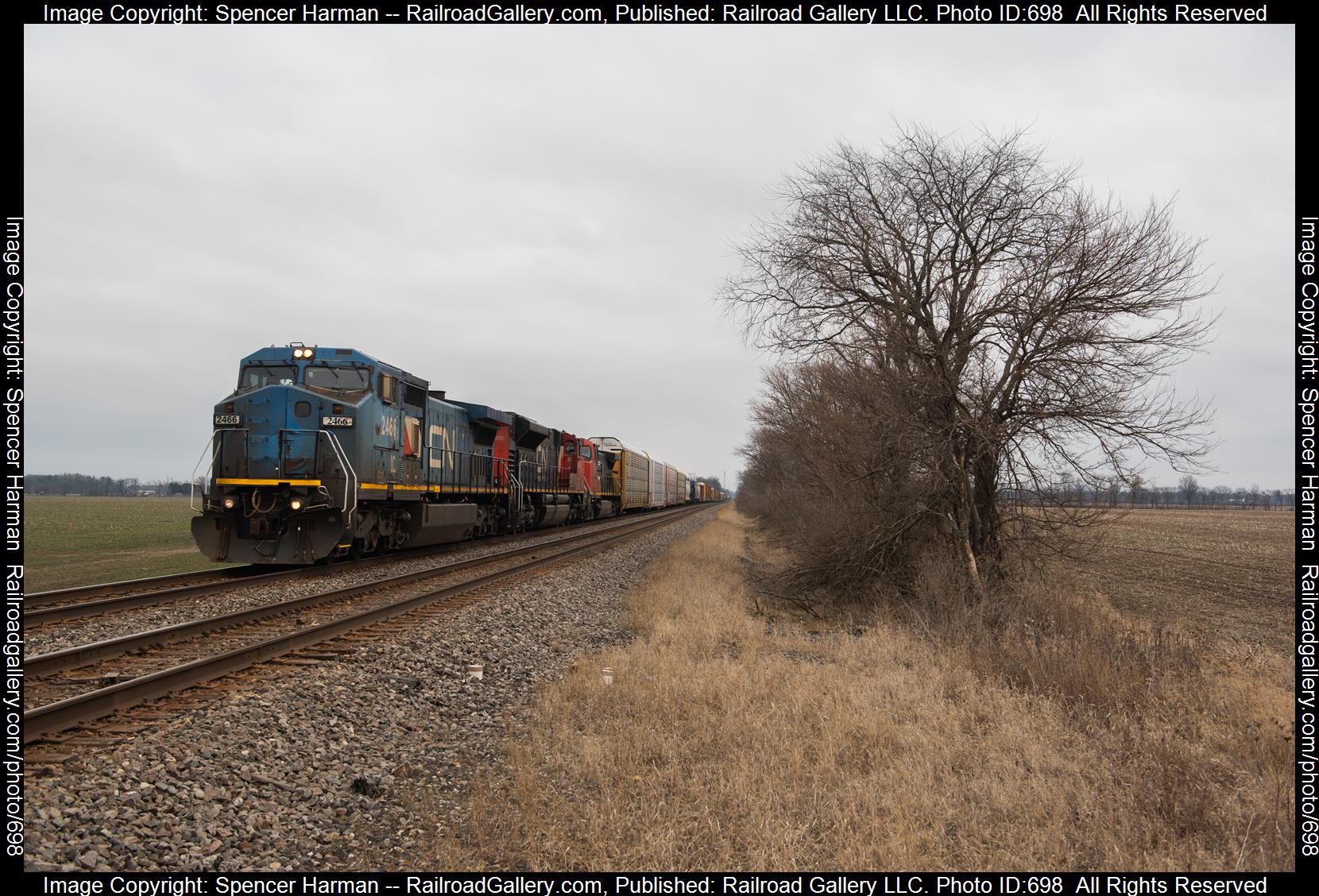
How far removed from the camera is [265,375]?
14.3 metres

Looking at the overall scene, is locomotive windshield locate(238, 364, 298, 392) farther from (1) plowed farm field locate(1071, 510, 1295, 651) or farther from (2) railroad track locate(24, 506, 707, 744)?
(1) plowed farm field locate(1071, 510, 1295, 651)

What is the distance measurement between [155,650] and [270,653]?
3.83 feet

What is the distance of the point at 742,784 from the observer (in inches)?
194

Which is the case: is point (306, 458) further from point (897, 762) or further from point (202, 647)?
point (897, 762)

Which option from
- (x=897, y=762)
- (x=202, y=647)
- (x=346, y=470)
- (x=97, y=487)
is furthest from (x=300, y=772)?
(x=97, y=487)

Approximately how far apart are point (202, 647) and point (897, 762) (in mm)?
6714

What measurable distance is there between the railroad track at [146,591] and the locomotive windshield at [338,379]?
11.3 ft

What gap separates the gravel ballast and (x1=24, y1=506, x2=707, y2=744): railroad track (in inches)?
18.4

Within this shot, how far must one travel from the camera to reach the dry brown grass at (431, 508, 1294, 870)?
4.14 metres

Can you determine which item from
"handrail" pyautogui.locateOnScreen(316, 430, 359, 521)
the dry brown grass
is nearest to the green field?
"handrail" pyautogui.locateOnScreen(316, 430, 359, 521)

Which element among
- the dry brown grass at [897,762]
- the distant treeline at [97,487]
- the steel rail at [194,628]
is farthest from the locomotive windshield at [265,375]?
the distant treeline at [97,487]

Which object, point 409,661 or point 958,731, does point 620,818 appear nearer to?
point 958,731

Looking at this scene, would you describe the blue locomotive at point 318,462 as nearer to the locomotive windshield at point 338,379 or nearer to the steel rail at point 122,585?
the locomotive windshield at point 338,379
